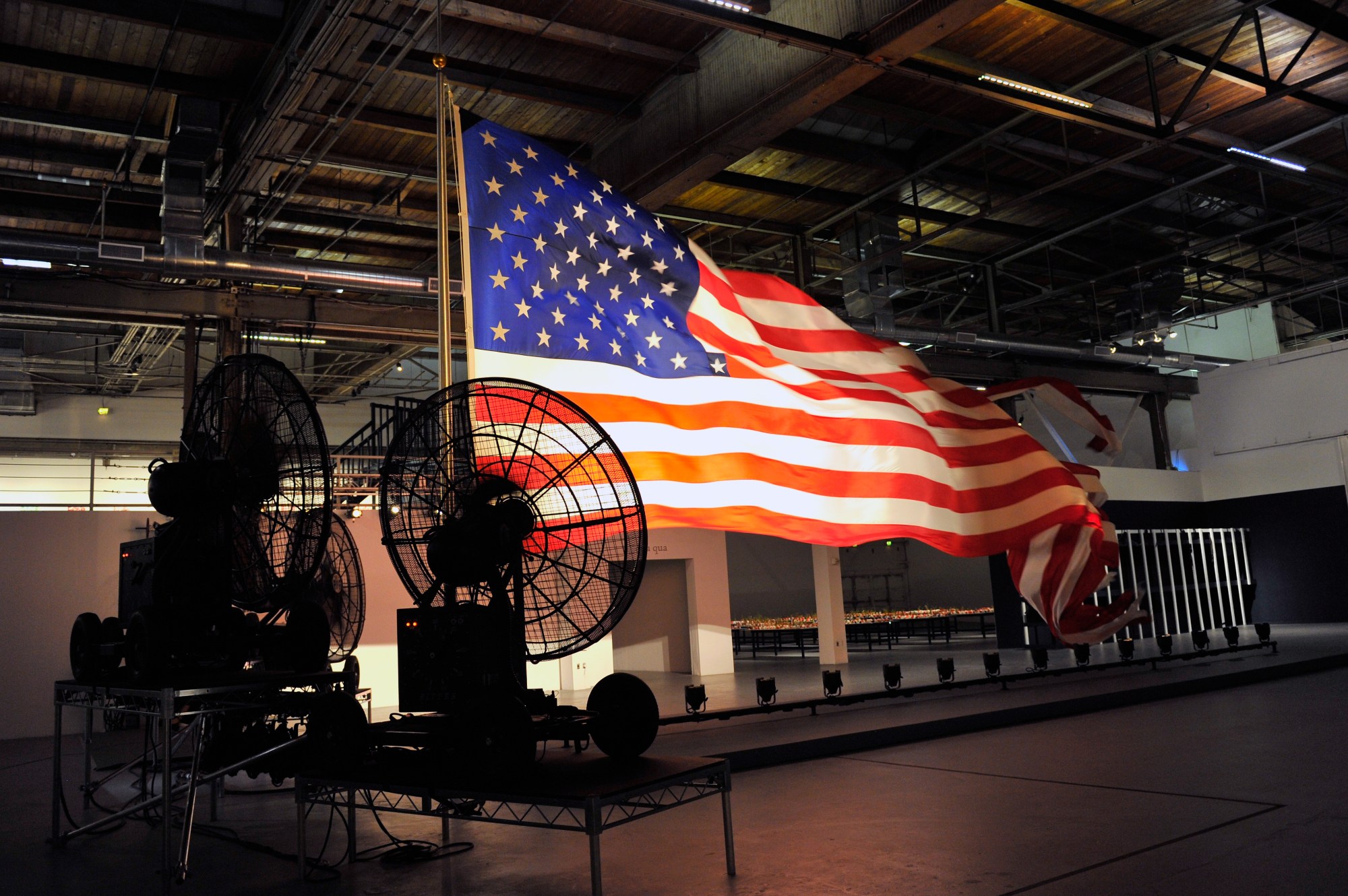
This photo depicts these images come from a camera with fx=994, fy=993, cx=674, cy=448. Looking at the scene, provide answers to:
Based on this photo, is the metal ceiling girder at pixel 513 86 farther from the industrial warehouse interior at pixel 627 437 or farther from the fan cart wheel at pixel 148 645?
the fan cart wheel at pixel 148 645

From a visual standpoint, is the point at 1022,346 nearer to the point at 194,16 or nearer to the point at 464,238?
the point at 194,16

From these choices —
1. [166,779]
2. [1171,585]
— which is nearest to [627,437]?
[166,779]

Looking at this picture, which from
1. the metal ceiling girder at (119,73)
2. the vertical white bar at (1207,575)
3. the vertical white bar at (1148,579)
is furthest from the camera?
the vertical white bar at (1207,575)

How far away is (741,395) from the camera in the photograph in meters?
6.26

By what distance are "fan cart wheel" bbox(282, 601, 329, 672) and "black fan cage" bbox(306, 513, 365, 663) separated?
2.21m

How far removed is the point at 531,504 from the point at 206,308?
30.4ft

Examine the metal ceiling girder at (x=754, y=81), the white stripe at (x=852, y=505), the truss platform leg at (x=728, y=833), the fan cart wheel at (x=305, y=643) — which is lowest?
the truss platform leg at (x=728, y=833)

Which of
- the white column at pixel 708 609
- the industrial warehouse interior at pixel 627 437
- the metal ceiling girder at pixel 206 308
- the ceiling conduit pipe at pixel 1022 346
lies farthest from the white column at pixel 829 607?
the metal ceiling girder at pixel 206 308

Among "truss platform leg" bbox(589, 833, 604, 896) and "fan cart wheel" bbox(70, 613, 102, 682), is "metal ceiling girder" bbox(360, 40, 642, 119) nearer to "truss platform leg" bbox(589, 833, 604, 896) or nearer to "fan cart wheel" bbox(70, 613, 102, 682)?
"fan cart wheel" bbox(70, 613, 102, 682)

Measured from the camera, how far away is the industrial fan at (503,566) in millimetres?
3660

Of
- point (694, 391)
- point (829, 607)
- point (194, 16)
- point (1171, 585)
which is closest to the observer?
point (694, 391)

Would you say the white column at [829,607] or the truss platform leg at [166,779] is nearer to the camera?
the truss platform leg at [166,779]

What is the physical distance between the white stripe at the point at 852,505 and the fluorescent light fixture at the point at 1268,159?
6248 millimetres

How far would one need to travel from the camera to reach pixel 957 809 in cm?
564
